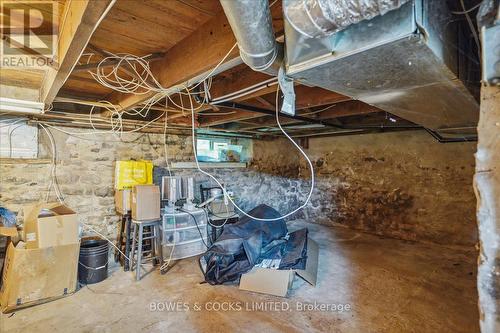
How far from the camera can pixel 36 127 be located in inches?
110

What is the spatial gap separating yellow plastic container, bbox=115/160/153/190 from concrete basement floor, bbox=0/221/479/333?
1.03 m

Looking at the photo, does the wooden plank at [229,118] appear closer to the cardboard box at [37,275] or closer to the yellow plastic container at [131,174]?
the yellow plastic container at [131,174]

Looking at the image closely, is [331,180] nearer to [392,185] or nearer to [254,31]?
[392,185]

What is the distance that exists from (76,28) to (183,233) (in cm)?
275

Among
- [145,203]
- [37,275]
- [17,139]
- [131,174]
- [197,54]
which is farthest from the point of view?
[131,174]

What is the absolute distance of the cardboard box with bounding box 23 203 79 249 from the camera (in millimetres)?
2281

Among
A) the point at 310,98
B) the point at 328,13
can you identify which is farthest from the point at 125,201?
the point at 328,13

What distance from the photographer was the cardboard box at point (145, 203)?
9.37ft

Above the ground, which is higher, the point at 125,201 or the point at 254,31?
the point at 254,31

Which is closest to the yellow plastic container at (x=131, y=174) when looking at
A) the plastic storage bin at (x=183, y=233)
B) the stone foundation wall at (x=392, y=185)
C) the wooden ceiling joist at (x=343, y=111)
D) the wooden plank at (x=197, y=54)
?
the plastic storage bin at (x=183, y=233)

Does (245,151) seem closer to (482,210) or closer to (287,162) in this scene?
(287,162)

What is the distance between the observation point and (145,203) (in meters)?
2.89

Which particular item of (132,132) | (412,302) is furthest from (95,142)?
(412,302)

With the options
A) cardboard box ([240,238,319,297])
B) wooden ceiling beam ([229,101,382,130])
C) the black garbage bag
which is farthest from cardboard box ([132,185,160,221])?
wooden ceiling beam ([229,101,382,130])
